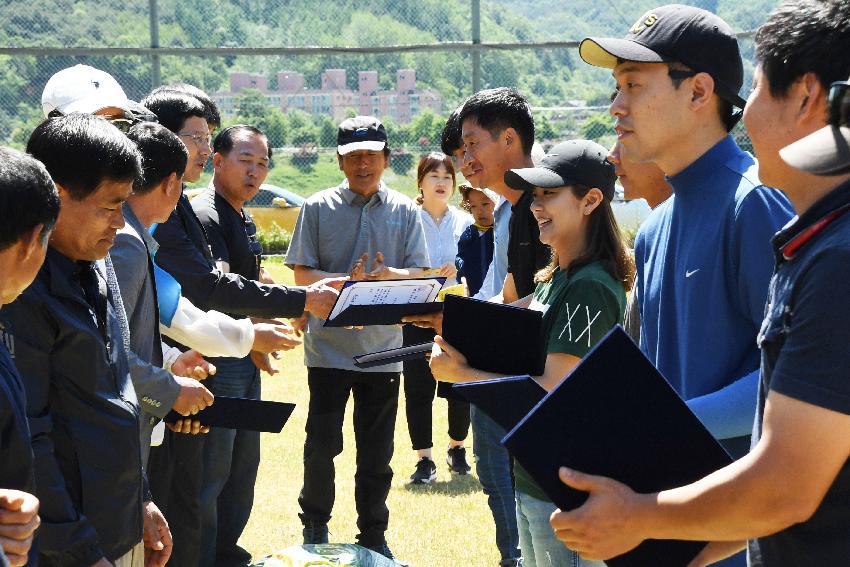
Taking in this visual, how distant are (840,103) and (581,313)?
1769 millimetres

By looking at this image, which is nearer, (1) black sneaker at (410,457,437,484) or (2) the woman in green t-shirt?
(2) the woman in green t-shirt

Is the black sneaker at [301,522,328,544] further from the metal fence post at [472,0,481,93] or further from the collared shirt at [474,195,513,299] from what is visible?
the metal fence post at [472,0,481,93]

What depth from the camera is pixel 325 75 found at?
11352 mm

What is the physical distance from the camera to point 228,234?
5.57 m

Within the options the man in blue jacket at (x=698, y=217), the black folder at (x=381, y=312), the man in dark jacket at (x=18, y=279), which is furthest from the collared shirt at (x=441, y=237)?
the man in dark jacket at (x=18, y=279)

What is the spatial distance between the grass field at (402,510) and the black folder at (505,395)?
3.06m

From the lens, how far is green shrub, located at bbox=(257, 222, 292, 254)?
15.2 meters

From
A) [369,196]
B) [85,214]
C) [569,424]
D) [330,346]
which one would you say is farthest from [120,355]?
[369,196]

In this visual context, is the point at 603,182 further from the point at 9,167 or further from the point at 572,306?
the point at 9,167

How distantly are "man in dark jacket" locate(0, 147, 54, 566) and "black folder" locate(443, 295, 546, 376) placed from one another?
1.47m

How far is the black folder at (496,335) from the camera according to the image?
3250mm

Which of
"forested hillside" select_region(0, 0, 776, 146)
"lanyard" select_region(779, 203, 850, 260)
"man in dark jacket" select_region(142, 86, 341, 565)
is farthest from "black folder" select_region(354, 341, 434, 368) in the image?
"forested hillside" select_region(0, 0, 776, 146)

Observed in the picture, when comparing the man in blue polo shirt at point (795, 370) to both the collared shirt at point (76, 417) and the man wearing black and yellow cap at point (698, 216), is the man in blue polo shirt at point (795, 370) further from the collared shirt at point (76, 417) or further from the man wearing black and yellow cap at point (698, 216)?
the collared shirt at point (76, 417)

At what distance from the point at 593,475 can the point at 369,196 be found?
449 centimetres
